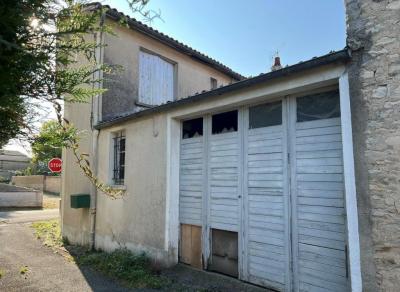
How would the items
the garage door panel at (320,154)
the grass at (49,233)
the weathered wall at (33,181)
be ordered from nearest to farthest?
the garage door panel at (320,154), the grass at (49,233), the weathered wall at (33,181)

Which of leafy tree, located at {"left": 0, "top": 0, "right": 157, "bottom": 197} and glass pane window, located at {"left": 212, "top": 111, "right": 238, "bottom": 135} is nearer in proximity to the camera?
leafy tree, located at {"left": 0, "top": 0, "right": 157, "bottom": 197}

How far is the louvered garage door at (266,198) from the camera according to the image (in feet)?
16.9

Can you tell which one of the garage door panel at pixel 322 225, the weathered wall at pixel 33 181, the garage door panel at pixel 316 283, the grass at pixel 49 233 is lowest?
the grass at pixel 49 233

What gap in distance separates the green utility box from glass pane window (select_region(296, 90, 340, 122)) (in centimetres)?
667

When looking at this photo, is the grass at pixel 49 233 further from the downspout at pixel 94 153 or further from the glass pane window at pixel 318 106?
the glass pane window at pixel 318 106

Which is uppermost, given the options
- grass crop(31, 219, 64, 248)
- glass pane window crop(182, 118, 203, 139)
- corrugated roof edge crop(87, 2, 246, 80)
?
corrugated roof edge crop(87, 2, 246, 80)

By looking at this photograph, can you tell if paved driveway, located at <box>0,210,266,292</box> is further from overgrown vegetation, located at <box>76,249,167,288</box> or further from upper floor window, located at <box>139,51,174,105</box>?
upper floor window, located at <box>139,51,174,105</box>

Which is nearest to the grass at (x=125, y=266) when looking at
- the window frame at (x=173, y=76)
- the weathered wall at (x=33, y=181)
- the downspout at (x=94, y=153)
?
the downspout at (x=94, y=153)

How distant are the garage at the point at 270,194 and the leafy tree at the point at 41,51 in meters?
2.93

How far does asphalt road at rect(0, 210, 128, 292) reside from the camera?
6.12 meters

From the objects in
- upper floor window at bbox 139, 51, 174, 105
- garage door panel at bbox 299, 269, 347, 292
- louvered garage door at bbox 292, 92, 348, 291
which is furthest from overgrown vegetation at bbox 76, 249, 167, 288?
upper floor window at bbox 139, 51, 174, 105

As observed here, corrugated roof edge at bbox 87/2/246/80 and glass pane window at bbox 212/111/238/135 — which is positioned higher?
corrugated roof edge at bbox 87/2/246/80

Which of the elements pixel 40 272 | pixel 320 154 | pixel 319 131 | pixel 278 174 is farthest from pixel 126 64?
pixel 320 154

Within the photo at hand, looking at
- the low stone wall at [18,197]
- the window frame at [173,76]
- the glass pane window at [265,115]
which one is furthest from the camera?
the low stone wall at [18,197]
